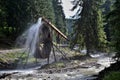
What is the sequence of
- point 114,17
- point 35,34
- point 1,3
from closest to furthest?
point 114,17, point 35,34, point 1,3

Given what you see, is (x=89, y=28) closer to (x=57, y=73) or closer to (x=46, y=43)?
(x=46, y=43)

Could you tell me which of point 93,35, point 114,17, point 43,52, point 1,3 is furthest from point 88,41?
point 114,17

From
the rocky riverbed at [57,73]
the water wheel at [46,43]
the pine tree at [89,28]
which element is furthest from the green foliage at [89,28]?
the water wheel at [46,43]

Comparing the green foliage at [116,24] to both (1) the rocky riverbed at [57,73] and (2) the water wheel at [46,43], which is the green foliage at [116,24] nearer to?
(1) the rocky riverbed at [57,73]

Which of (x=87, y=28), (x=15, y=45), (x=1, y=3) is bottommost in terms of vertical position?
(x=15, y=45)

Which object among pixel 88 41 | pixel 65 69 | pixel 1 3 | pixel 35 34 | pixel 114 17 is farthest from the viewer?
pixel 1 3

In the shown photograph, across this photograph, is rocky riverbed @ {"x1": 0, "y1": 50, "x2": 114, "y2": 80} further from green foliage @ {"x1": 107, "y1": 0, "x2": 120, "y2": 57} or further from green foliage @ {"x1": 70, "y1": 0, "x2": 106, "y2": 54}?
green foliage @ {"x1": 70, "y1": 0, "x2": 106, "y2": 54}

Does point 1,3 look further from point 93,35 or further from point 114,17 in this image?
point 114,17

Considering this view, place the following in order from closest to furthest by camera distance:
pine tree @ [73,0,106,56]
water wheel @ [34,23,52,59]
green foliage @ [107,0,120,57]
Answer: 1. green foliage @ [107,0,120,57]
2. water wheel @ [34,23,52,59]
3. pine tree @ [73,0,106,56]

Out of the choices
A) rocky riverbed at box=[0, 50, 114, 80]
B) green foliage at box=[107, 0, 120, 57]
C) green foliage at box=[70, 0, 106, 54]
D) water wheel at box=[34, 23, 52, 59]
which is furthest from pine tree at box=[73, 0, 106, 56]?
green foliage at box=[107, 0, 120, 57]

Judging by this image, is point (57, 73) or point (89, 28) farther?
point (89, 28)

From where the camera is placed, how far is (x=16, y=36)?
55469mm

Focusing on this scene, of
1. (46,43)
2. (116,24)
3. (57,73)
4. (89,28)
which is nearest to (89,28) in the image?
(89,28)

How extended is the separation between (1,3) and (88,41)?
785 inches
